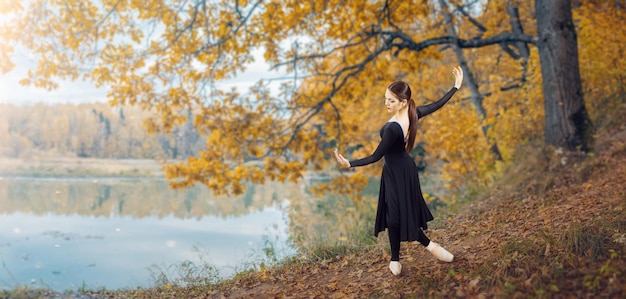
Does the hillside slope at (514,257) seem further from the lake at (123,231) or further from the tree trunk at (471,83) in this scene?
the tree trunk at (471,83)

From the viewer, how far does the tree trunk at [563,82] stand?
9180 mm

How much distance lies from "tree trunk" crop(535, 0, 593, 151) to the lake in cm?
524

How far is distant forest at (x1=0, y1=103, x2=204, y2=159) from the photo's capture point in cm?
3972

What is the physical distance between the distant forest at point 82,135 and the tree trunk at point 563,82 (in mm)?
30728

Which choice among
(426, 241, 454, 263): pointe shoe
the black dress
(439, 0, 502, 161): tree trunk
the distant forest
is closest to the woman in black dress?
the black dress

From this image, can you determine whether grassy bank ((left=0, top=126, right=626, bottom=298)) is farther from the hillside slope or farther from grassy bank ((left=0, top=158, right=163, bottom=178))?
grassy bank ((left=0, top=158, right=163, bottom=178))

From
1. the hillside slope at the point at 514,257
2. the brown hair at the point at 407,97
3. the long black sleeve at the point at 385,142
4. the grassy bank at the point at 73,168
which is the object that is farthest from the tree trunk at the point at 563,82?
the grassy bank at the point at 73,168

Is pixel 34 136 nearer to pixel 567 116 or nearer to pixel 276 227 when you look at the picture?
pixel 276 227

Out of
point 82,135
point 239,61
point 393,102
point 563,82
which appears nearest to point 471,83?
point 563,82

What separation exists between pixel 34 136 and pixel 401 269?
46353mm

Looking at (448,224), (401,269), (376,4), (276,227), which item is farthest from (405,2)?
(276,227)

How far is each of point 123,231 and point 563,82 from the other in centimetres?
1538

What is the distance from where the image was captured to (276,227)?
1630 centimetres

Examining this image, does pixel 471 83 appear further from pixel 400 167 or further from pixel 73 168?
pixel 73 168
